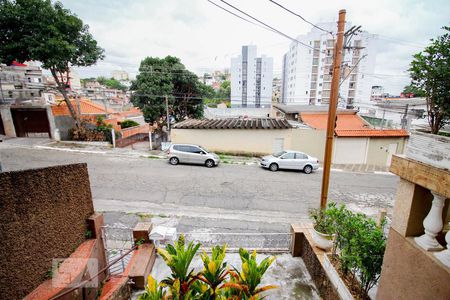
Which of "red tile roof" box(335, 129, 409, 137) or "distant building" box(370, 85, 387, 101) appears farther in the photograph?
"distant building" box(370, 85, 387, 101)

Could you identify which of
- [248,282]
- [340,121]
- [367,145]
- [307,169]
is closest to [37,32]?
[248,282]

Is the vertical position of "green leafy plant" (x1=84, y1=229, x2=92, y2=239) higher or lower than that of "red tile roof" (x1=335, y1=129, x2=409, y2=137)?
lower

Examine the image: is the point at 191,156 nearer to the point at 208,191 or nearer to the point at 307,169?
the point at 208,191

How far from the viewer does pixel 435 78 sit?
101 inches

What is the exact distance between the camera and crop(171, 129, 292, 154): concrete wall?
1700cm

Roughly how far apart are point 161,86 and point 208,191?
12312 mm

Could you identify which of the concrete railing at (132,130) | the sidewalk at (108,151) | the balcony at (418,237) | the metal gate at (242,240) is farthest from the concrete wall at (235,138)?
the balcony at (418,237)

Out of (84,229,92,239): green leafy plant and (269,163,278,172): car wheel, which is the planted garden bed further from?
(269,163,278,172): car wheel

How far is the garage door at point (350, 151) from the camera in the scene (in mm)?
16594

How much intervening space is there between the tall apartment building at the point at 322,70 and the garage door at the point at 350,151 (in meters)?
36.4

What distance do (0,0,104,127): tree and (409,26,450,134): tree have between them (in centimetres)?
1658

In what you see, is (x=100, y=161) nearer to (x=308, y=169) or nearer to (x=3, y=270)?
(x=3, y=270)

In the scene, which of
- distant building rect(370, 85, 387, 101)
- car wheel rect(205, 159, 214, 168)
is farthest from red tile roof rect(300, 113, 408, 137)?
distant building rect(370, 85, 387, 101)

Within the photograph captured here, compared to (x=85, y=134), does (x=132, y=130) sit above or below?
below
